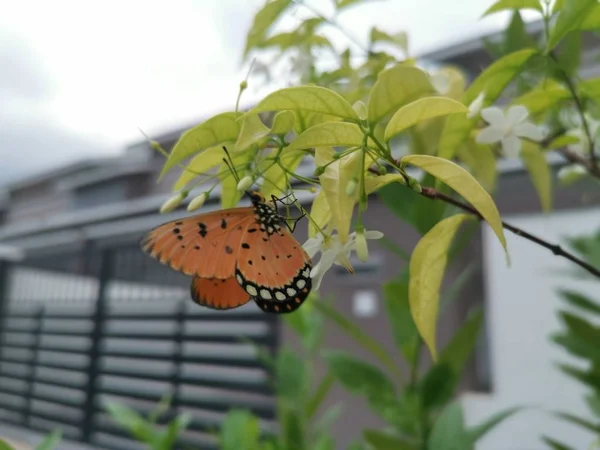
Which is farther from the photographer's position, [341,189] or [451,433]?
[451,433]

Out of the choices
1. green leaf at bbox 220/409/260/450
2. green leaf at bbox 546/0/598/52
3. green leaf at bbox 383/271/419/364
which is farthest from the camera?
green leaf at bbox 220/409/260/450

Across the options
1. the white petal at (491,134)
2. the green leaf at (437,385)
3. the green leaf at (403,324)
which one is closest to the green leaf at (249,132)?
the white petal at (491,134)

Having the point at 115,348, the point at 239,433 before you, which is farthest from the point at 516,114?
the point at 115,348

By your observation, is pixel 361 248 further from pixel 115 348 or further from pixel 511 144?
pixel 115 348

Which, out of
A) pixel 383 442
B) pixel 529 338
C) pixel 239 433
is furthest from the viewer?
pixel 529 338

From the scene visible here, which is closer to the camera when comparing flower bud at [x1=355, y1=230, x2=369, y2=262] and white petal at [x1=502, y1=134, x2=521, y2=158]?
flower bud at [x1=355, y1=230, x2=369, y2=262]

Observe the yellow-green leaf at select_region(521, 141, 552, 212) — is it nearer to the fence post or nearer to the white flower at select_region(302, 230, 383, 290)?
Answer: the white flower at select_region(302, 230, 383, 290)

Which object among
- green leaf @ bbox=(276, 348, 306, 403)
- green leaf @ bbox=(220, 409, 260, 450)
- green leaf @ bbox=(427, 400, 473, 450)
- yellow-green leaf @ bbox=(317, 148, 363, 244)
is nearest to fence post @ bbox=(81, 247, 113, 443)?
green leaf @ bbox=(276, 348, 306, 403)
